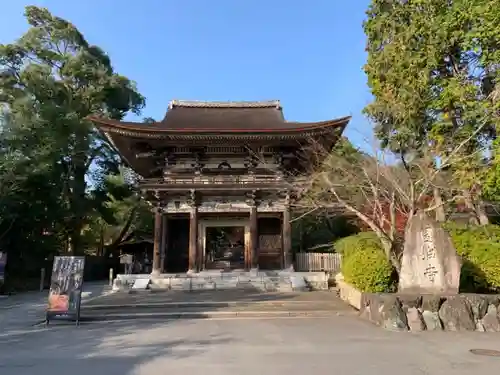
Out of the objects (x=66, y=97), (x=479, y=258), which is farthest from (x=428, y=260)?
(x=66, y=97)

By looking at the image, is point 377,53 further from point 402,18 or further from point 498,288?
point 498,288

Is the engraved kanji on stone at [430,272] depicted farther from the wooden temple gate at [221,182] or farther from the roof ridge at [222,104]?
the roof ridge at [222,104]

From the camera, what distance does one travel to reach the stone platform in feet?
49.6

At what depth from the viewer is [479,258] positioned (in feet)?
32.7

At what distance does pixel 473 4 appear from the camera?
10617 mm

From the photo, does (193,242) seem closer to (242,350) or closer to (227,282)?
(227,282)

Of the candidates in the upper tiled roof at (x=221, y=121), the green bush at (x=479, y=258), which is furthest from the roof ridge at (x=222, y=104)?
the green bush at (x=479, y=258)

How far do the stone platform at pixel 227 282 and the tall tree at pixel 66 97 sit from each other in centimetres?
1031

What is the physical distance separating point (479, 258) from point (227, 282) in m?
9.02

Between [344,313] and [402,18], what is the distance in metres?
10.1

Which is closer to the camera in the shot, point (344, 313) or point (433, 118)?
point (344, 313)

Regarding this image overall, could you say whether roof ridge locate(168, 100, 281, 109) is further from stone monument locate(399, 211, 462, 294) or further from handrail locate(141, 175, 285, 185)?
stone monument locate(399, 211, 462, 294)

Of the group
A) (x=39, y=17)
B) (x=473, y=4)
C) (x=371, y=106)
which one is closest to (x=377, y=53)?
(x=371, y=106)

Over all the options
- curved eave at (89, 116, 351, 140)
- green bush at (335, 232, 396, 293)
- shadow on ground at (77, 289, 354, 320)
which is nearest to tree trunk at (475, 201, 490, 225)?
green bush at (335, 232, 396, 293)
